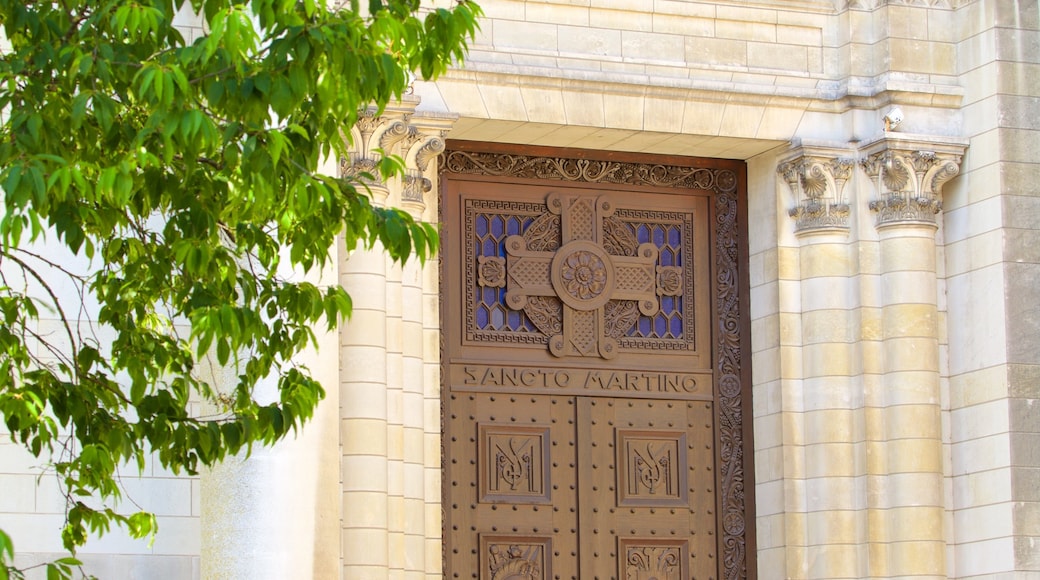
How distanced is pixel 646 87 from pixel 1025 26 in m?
2.93

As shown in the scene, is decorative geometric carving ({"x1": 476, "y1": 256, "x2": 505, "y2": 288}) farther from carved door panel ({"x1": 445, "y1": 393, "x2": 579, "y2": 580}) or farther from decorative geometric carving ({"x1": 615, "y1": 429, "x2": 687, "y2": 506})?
decorative geometric carving ({"x1": 615, "y1": 429, "x2": 687, "y2": 506})

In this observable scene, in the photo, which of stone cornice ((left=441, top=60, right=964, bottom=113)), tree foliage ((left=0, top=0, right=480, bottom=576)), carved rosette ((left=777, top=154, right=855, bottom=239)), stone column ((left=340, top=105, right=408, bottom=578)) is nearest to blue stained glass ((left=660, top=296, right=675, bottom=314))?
carved rosette ((left=777, top=154, right=855, bottom=239))

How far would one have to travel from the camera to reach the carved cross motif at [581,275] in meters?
14.5

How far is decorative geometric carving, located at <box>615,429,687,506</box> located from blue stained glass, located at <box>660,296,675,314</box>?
3.15 feet

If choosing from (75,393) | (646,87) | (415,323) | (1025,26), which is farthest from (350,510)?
(1025,26)

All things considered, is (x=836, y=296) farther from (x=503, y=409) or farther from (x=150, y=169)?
(x=150, y=169)

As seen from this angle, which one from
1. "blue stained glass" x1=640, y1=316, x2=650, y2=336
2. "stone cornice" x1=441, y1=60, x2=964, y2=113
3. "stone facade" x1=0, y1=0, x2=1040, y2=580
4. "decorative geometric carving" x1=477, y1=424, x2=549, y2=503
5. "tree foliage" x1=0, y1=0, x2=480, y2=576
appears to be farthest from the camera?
"blue stained glass" x1=640, y1=316, x2=650, y2=336

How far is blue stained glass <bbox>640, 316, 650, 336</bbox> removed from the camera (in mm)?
14859

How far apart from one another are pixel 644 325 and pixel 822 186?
5.68 feet

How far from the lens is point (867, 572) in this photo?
1408cm

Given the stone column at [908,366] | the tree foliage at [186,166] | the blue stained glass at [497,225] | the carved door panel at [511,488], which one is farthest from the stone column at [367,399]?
the tree foliage at [186,166]

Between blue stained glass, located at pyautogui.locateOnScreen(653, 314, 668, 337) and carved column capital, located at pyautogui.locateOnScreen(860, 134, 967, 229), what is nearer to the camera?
carved column capital, located at pyautogui.locateOnScreen(860, 134, 967, 229)

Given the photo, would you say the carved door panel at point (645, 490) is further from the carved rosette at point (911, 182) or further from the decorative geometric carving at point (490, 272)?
the carved rosette at point (911, 182)

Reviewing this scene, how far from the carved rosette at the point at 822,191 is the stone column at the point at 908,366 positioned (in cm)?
21
